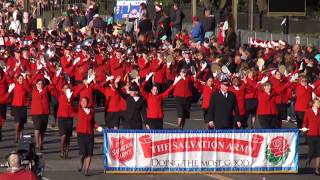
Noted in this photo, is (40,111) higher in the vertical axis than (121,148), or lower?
higher

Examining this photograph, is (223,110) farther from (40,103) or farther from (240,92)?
(40,103)

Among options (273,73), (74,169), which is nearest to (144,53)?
(273,73)

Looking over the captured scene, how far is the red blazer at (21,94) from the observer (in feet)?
86.0

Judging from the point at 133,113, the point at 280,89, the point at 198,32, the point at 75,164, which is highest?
the point at 198,32

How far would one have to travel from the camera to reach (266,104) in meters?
25.4

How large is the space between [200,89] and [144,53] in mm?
5187

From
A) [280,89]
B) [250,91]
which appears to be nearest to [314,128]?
[280,89]

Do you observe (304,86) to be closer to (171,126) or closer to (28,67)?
(171,126)

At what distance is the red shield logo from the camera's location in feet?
72.2

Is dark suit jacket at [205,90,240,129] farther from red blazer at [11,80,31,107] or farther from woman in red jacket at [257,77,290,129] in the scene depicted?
red blazer at [11,80,31,107]

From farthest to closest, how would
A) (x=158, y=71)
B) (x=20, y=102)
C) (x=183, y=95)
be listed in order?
(x=158, y=71)
(x=183, y=95)
(x=20, y=102)

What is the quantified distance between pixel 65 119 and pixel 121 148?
8.82ft

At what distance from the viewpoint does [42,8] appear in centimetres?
6234

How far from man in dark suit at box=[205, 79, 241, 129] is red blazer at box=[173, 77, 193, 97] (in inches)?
A: 182
